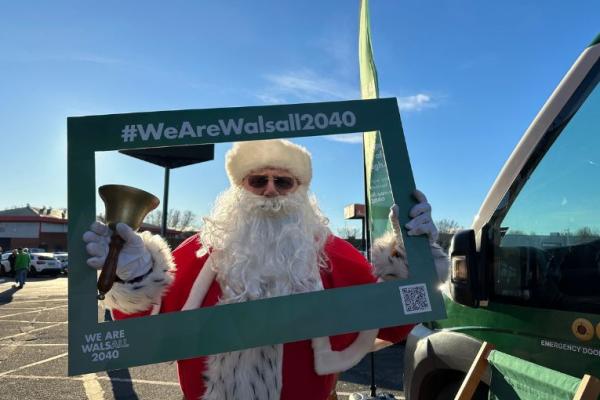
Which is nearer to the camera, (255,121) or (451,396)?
(255,121)

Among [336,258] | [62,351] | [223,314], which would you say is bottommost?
[62,351]

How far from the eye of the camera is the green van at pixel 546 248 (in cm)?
179

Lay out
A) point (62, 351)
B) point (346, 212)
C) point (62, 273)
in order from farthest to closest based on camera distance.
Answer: point (62, 273) < point (62, 351) < point (346, 212)

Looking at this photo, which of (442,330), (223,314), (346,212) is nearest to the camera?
(223,314)

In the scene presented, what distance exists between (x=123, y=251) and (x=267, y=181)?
80 cm

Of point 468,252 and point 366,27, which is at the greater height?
point 366,27

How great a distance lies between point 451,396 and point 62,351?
256 inches

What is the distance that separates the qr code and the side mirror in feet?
0.92

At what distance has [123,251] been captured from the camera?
1805 mm

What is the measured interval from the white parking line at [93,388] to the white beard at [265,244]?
11.8 feet

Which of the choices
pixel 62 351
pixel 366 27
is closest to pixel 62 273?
pixel 62 351

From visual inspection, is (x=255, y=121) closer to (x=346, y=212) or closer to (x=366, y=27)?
(x=366, y=27)

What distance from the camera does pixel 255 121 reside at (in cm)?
187

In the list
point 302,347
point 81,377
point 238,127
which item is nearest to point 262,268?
point 302,347
